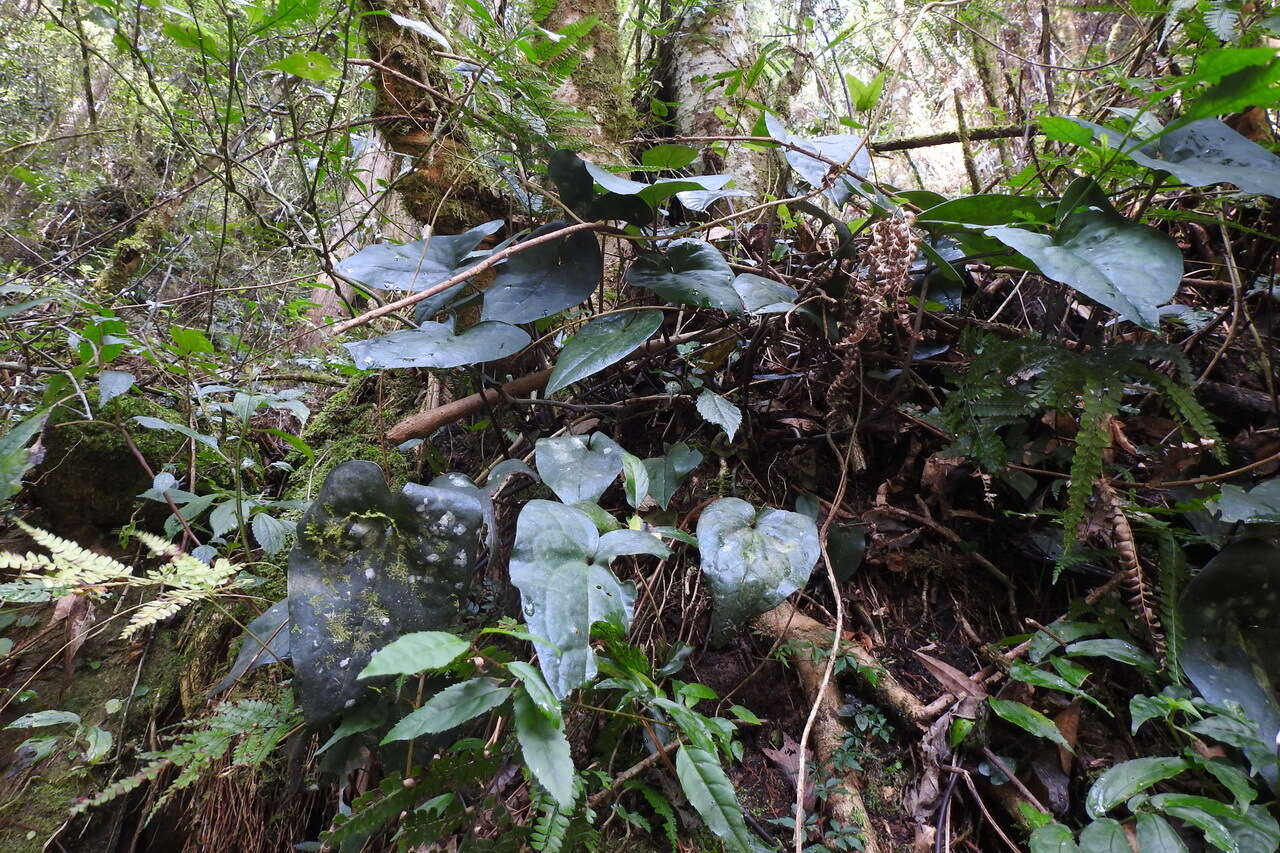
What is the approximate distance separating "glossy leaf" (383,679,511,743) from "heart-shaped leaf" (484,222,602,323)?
0.61 meters

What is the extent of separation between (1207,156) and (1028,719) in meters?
0.84

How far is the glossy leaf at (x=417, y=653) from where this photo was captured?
0.49 meters

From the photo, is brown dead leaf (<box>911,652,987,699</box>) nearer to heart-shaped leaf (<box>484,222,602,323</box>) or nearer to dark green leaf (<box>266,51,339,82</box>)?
heart-shaped leaf (<box>484,222,602,323</box>)

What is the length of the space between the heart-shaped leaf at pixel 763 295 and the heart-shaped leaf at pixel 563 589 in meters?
0.47

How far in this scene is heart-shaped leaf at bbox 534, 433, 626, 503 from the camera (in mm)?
882

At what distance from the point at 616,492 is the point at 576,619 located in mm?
538

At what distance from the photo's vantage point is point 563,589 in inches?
26.2

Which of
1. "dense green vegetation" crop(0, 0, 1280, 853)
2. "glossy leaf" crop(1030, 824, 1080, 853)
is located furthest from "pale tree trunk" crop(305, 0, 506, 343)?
"glossy leaf" crop(1030, 824, 1080, 853)

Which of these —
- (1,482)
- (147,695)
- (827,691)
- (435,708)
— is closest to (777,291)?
(827,691)

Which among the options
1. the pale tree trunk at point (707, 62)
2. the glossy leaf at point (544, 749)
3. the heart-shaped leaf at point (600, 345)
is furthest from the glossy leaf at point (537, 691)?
the pale tree trunk at point (707, 62)

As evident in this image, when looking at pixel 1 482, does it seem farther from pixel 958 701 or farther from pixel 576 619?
pixel 958 701

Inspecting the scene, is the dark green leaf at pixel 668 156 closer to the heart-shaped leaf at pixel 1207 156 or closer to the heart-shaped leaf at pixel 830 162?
the heart-shaped leaf at pixel 830 162

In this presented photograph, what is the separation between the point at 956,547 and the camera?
107 cm

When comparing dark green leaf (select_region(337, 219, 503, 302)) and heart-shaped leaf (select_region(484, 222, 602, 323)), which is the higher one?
dark green leaf (select_region(337, 219, 503, 302))
